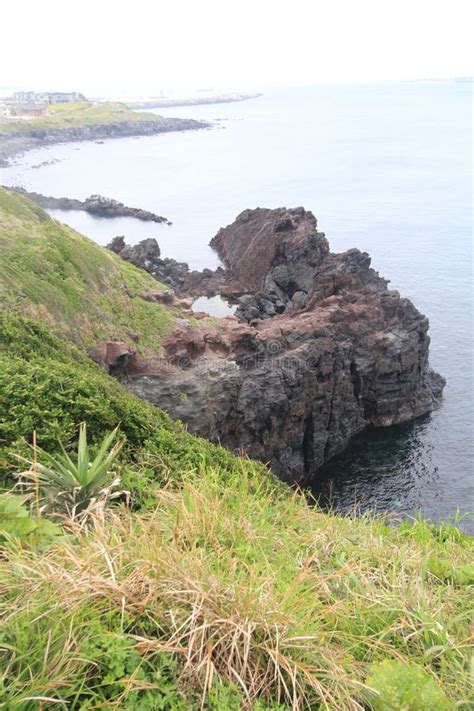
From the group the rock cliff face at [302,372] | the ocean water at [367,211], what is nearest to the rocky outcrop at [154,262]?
the ocean water at [367,211]

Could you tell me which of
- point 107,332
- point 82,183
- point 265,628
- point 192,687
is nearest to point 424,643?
point 265,628

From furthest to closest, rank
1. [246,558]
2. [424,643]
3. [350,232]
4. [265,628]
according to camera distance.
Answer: [350,232] → [246,558] → [424,643] → [265,628]

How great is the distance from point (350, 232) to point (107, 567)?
87.4 metres

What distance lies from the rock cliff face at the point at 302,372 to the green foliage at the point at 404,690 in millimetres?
25024

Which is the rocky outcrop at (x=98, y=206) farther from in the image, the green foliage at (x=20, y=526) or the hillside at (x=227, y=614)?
the green foliage at (x=20, y=526)

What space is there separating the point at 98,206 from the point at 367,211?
50.2 m

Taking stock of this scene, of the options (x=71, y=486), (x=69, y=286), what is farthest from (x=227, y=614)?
(x=69, y=286)

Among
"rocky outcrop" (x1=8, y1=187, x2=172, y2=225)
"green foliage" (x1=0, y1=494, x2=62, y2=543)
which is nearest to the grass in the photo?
"green foliage" (x1=0, y1=494, x2=62, y2=543)

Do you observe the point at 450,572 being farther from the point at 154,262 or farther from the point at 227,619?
the point at 154,262

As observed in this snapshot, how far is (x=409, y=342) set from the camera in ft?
149

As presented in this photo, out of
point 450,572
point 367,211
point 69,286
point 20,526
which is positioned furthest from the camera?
point 367,211

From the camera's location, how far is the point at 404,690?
16.0 ft

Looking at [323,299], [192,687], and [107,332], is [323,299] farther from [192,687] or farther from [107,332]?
[192,687]

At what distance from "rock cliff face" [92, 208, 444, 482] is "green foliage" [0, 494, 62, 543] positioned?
22362 millimetres
